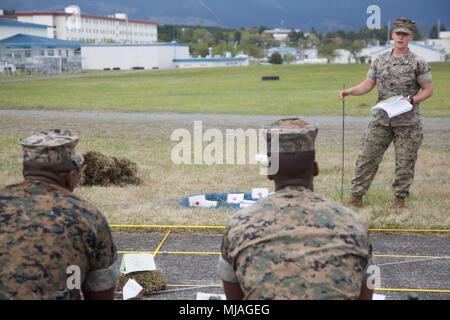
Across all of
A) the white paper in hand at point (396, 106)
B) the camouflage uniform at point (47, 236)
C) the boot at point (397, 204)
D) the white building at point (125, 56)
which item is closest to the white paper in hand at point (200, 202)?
the boot at point (397, 204)

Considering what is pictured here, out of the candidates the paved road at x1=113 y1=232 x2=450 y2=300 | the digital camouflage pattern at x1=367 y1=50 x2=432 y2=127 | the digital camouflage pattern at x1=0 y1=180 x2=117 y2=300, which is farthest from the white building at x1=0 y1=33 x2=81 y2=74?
the digital camouflage pattern at x1=0 y1=180 x2=117 y2=300

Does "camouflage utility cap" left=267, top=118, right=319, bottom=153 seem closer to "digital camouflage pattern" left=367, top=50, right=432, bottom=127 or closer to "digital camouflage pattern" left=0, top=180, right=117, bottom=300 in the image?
"digital camouflage pattern" left=0, top=180, right=117, bottom=300

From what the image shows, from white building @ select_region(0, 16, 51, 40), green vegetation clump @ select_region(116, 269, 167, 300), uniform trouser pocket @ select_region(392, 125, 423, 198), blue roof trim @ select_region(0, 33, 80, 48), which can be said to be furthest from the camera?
white building @ select_region(0, 16, 51, 40)

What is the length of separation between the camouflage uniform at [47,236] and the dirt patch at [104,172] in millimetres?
5587

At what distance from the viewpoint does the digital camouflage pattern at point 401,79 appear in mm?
5816

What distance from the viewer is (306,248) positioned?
2.08m

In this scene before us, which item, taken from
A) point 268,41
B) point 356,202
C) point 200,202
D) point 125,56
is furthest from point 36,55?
point 268,41

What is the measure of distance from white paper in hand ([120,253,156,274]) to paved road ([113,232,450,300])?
24 cm

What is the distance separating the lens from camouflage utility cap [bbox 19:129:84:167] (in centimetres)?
233

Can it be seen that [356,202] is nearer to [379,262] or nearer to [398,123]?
[398,123]

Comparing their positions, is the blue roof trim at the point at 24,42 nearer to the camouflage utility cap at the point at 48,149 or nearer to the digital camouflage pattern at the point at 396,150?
the digital camouflage pattern at the point at 396,150

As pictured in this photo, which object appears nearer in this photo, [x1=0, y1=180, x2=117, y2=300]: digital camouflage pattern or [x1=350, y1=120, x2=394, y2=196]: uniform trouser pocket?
[x1=0, y1=180, x2=117, y2=300]: digital camouflage pattern

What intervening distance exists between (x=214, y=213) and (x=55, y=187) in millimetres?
3999
